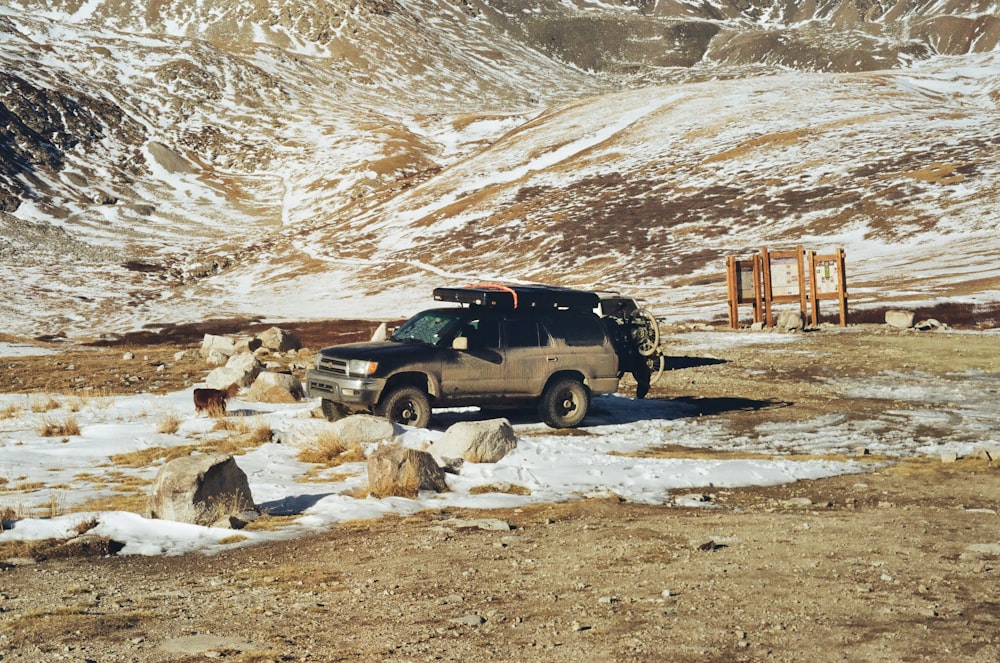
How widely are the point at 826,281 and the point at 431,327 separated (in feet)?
70.8

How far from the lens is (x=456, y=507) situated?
11117 mm

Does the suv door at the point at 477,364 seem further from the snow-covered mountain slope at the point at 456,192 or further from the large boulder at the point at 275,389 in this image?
the snow-covered mountain slope at the point at 456,192

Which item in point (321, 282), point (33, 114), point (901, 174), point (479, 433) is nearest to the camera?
point (479, 433)

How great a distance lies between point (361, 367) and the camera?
15539 millimetres

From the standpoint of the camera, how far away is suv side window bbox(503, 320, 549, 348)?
16.5m

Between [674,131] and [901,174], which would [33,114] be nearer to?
[674,131]

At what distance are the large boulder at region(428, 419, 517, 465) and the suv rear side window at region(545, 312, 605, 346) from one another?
342 centimetres

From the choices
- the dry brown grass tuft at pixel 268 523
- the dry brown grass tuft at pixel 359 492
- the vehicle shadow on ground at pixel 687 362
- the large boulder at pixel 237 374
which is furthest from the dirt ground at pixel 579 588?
the vehicle shadow on ground at pixel 687 362

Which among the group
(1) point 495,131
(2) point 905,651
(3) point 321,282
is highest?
(1) point 495,131

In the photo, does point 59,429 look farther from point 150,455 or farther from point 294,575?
point 294,575

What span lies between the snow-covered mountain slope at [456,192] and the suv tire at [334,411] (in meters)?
30.5

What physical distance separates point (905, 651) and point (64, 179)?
456ft

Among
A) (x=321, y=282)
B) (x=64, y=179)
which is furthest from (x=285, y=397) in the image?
(x=64, y=179)

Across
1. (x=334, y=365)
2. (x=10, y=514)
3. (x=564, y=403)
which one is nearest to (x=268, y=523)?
(x=10, y=514)
